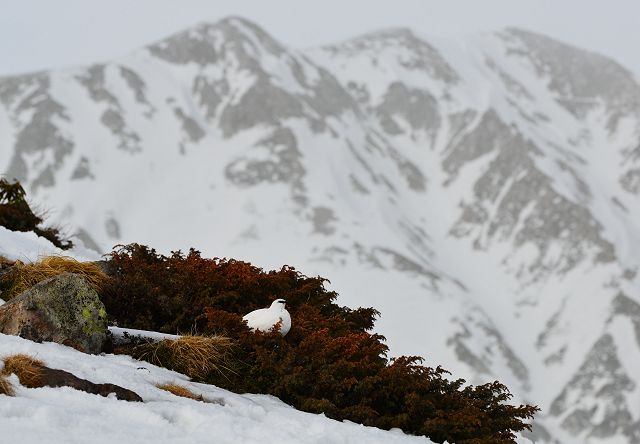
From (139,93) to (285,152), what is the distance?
43.4 metres

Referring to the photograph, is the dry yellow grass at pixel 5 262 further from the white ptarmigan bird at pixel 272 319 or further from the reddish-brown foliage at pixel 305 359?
the white ptarmigan bird at pixel 272 319

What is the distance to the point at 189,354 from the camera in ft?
29.3

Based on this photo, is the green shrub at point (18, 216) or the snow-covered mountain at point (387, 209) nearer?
the green shrub at point (18, 216)

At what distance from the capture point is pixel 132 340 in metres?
9.18

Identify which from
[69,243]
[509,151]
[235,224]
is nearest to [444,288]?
[235,224]

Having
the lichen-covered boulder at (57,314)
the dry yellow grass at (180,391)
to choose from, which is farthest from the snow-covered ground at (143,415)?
the lichen-covered boulder at (57,314)

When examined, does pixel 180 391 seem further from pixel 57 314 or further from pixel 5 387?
pixel 5 387

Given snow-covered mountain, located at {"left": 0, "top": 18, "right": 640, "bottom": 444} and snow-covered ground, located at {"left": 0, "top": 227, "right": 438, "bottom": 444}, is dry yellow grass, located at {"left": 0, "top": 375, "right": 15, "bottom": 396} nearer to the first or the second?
snow-covered ground, located at {"left": 0, "top": 227, "right": 438, "bottom": 444}

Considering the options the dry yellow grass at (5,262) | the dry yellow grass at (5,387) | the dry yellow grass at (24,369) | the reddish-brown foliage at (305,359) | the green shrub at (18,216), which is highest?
the green shrub at (18,216)

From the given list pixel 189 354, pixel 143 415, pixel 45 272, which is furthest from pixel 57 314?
pixel 143 415

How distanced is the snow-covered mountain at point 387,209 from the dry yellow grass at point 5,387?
387ft

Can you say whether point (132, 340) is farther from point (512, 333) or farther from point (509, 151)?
point (509, 151)

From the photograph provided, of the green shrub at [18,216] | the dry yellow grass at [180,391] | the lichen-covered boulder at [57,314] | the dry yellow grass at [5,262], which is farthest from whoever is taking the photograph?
the green shrub at [18,216]

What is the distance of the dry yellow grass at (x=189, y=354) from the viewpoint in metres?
8.81
